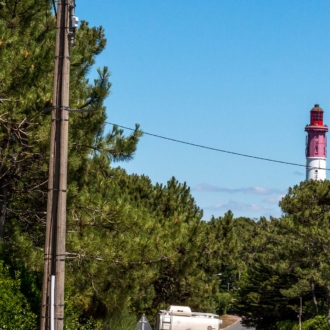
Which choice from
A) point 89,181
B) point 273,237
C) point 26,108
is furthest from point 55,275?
point 273,237

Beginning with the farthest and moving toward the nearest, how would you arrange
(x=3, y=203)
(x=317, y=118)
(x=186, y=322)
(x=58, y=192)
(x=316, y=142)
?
(x=317, y=118) < (x=316, y=142) < (x=186, y=322) < (x=3, y=203) < (x=58, y=192)

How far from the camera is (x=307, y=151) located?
11450cm

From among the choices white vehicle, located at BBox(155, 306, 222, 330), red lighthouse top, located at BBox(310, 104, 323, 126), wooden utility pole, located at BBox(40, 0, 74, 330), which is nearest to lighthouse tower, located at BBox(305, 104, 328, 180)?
red lighthouse top, located at BBox(310, 104, 323, 126)

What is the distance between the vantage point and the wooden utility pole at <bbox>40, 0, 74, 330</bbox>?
11.7m

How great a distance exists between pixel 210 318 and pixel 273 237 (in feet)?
98.6

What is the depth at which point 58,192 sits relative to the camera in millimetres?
11898

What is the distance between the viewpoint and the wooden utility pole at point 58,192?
1172cm

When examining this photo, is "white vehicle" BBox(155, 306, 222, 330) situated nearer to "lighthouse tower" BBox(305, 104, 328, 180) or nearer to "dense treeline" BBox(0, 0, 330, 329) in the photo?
"dense treeline" BBox(0, 0, 330, 329)

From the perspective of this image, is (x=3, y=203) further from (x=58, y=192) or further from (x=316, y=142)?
(x=316, y=142)

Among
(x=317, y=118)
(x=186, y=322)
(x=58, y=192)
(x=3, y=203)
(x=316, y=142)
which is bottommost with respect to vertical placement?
(x=186, y=322)

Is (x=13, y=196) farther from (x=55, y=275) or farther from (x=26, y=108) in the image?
(x=55, y=275)

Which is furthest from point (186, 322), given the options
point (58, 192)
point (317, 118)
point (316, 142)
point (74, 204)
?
point (317, 118)

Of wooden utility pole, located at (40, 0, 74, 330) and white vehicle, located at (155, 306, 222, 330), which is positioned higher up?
wooden utility pole, located at (40, 0, 74, 330)

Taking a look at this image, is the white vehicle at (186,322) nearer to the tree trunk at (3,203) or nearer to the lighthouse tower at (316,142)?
the tree trunk at (3,203)
